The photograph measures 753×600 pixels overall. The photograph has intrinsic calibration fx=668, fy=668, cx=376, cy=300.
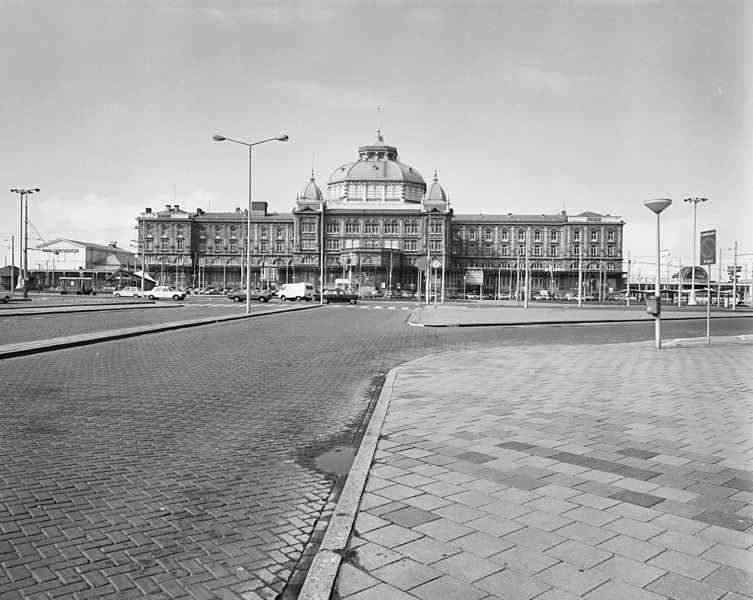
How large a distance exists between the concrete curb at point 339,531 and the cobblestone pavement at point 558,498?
0.24 feet

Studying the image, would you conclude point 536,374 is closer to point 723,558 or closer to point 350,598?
point 723,558

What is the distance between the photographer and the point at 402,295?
104 meters

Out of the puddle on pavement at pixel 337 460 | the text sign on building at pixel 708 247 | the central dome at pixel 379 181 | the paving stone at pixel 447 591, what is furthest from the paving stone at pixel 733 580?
the central dome at pixel 379 181

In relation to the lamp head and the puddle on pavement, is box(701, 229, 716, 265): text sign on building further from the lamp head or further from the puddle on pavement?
the puddle on pavement

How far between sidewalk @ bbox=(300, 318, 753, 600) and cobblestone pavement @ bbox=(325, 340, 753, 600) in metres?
0.01

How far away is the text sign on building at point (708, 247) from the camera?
17.4 m

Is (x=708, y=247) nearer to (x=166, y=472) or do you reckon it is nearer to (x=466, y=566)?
(x=166, y=472)

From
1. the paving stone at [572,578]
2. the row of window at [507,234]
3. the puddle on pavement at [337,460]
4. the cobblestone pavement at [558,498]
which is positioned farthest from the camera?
the row of window at [507,234]

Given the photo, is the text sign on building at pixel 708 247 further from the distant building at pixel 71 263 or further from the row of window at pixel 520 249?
the distant building at pixel 71 263

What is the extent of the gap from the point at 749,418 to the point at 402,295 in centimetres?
9629

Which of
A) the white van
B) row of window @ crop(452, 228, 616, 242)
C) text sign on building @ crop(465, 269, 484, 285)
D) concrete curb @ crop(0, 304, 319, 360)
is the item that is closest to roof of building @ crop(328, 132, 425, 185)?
row of window @ crop(452, 228, 616, 242)

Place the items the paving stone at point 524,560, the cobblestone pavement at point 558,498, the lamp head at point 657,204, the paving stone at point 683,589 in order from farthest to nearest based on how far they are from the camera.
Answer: the lamp head at point 657,204
the paving stone at point 524,560
the cobblestone pavement at point 558,498
the paving stone at point 683,589

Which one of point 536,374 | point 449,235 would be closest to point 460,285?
point 449,235

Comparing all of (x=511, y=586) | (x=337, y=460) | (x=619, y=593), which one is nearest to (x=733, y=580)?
(x=619, y=593)
